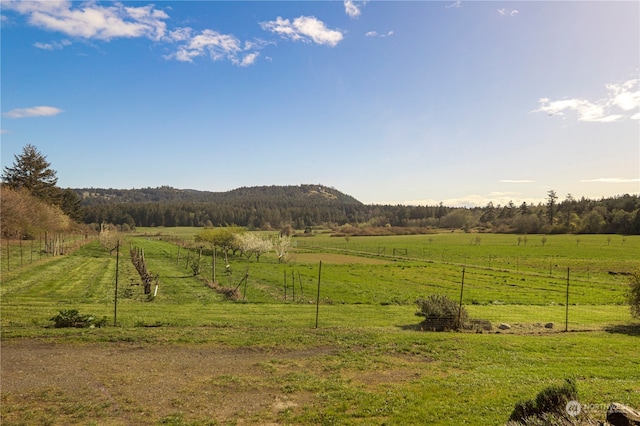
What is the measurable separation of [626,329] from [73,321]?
25.4 meters

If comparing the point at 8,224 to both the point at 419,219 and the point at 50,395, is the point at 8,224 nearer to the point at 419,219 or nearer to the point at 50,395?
the point at 50,395

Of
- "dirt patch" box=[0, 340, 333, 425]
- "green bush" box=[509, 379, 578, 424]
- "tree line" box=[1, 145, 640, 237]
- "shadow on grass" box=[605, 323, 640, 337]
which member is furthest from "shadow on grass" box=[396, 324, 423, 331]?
"tree line" box=[1, 145, 640, 237]

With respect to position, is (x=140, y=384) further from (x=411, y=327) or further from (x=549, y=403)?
(x=411, y=327)

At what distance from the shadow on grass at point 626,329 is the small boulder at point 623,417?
611 inches

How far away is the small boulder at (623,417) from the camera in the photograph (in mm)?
5328

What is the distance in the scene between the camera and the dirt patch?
838 centimetres

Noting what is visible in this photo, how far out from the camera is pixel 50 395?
9219 mm

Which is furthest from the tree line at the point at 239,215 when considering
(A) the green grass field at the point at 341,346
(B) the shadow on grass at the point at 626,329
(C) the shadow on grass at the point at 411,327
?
(B) the shadow on grass at the point at 626,329

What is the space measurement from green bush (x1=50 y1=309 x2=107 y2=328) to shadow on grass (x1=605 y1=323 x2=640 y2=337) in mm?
23560

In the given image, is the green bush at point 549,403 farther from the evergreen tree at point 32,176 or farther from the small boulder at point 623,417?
the evergreen tree at point 32,176

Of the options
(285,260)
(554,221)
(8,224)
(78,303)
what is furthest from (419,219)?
(78,303)

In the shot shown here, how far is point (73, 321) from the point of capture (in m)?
15.7

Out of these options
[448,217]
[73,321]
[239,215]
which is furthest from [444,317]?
[239,215]

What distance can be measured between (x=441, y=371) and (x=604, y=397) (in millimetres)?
4066
